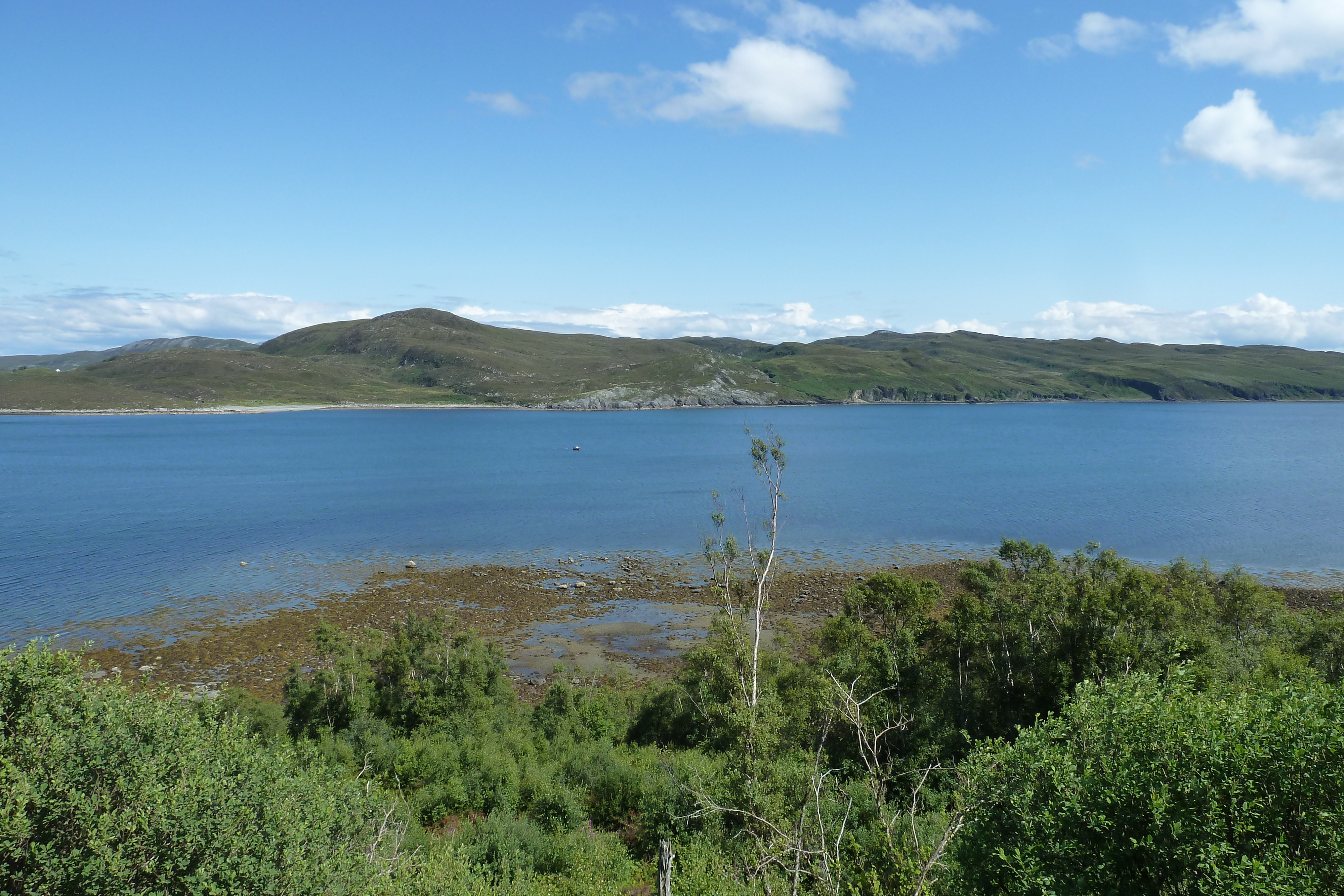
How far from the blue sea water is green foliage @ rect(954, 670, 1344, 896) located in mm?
47279

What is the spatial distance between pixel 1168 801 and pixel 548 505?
2909 inches

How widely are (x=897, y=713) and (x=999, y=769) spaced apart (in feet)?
42.0

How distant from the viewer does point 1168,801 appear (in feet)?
36.2

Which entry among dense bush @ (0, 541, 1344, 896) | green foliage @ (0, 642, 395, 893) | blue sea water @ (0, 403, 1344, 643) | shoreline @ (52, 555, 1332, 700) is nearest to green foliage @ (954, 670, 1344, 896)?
dense bush @ (0, 541, 1344, 896)

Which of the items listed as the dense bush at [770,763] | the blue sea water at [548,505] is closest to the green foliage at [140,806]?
the dense bush at [770,763]

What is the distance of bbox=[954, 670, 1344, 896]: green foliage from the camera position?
10.3 meters

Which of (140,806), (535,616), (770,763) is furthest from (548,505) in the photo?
(140,806)

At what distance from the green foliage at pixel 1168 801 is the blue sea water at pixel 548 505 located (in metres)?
47.3

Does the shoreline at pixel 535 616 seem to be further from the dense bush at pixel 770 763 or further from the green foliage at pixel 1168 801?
the green foliage at pixel 1168 801

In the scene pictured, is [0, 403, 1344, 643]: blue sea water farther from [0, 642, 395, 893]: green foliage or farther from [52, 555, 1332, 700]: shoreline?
[0, 642, 395, 893]: green foliage

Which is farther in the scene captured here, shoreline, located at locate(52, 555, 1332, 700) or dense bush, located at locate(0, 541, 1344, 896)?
shoreline, located at locate(52, 555, 1332, 700)

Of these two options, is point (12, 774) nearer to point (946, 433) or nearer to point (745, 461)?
point (745, 461)

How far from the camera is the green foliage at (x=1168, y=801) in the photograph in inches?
404

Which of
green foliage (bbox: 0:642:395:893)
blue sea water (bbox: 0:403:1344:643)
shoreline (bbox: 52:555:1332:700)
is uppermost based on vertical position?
green foliage (bbox: 0:642:395:893)
